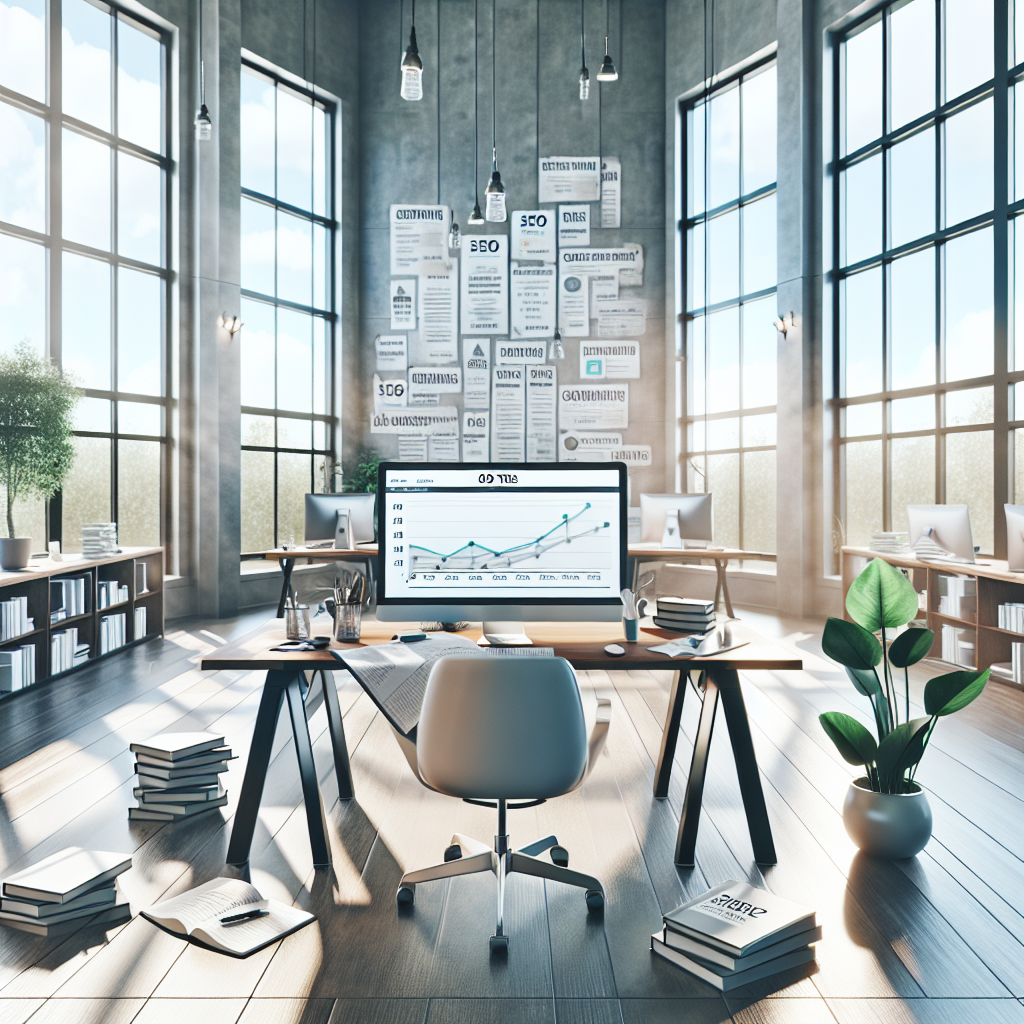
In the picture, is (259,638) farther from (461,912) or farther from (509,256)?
(509,256)

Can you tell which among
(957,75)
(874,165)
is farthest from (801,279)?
(957,75)

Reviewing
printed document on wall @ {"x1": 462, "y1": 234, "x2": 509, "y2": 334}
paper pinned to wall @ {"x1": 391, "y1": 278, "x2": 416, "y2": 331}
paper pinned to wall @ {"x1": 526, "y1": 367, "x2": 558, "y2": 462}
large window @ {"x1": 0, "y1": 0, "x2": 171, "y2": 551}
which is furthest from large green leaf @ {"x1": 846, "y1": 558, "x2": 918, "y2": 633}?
paper pinned to wall @ {"x1": 391, "y1": 278, "x2": 416, "y2": 331}

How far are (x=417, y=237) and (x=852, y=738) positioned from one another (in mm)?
7592

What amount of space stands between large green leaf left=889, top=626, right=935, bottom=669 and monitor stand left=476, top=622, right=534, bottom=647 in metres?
1.15

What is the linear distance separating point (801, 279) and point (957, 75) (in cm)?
185

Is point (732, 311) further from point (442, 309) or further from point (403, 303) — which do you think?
point (403, 303)

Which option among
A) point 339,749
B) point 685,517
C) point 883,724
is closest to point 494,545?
point 339,749

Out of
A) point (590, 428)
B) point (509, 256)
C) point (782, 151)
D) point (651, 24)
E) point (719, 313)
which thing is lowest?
point (590, 428)

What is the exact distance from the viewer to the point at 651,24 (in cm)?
832

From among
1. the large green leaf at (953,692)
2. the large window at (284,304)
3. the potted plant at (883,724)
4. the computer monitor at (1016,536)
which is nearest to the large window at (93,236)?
the large window at (284,304)

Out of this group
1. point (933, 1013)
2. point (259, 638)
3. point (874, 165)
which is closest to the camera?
point (933, 1013)

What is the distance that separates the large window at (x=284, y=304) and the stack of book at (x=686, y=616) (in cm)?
597

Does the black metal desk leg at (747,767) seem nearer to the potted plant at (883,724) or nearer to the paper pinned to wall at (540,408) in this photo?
the potted plant at (883,724)

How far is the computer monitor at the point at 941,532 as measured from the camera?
4746 mm
